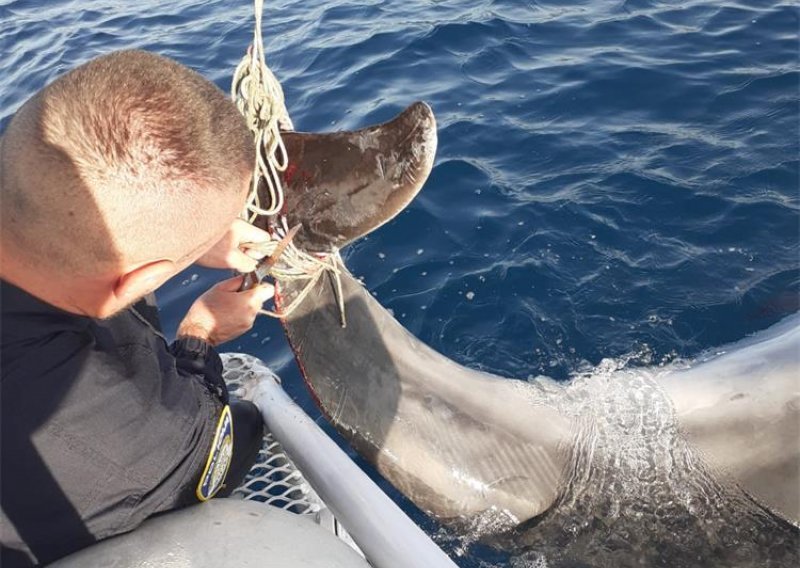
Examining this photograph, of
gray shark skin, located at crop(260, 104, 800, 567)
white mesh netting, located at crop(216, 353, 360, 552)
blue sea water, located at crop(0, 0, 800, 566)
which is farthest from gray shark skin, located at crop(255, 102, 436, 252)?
blue sea water, located at crop(0, 0, 800, 566)

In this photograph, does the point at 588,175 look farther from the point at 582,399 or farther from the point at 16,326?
the point at 16,326

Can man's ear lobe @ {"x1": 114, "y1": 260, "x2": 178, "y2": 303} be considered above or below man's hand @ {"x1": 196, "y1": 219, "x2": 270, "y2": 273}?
above

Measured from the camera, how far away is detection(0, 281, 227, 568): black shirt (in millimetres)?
1792

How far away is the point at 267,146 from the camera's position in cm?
249

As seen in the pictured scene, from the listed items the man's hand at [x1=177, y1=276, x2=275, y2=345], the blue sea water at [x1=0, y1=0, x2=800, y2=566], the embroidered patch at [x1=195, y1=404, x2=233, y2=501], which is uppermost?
the man's hand at [x1=177, y1=276, x2=275, y2=345]

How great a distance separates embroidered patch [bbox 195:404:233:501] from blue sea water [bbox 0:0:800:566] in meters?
1.19

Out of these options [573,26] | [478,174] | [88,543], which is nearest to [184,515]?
[88,543]

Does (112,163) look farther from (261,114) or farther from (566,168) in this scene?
(566,168)

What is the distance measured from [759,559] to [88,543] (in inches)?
96.3

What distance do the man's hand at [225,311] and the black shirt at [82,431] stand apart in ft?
1.67

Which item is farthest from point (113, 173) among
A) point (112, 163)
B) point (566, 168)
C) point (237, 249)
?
point (566, 168)

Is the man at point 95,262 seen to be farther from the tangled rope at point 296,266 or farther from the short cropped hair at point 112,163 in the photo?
the tangled rope at point 296,266

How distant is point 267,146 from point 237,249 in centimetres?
35

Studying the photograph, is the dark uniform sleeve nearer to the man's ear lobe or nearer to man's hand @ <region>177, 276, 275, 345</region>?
man's hand @ <region>177, 276, 275, 345</region>
